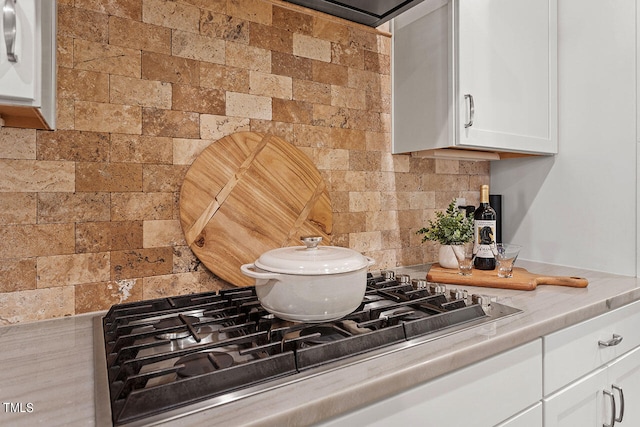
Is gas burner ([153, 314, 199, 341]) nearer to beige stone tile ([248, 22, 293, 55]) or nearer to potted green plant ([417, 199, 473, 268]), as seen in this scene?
beige stone tile ([248, 22, 293, 55])

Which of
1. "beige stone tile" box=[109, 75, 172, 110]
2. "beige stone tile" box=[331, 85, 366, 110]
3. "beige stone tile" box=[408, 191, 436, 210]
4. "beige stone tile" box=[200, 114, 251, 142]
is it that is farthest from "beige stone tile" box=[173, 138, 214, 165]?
"beige stone tile" box=[408, 191, 436, 210]

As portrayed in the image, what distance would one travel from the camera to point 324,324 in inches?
36.8

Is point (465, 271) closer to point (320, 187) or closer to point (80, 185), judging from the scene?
point (320, 187)

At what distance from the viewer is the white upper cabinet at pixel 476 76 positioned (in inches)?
56.6

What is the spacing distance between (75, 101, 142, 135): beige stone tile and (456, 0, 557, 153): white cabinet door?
1083 mm

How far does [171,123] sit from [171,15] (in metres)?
0.33

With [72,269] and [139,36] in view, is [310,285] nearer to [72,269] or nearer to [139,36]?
[72,269]

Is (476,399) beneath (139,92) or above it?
beneath

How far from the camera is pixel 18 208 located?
103 centimetres

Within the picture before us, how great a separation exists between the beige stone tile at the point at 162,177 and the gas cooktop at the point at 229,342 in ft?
1.11

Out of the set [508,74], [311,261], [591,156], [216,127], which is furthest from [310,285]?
[591,156]

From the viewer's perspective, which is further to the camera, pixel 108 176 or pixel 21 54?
pixel 108 176

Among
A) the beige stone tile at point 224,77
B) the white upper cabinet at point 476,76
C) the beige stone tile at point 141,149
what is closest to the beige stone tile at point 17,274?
the beige stone tile at point 141,149

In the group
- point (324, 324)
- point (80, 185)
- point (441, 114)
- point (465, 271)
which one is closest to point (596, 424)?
point (465, 271)
